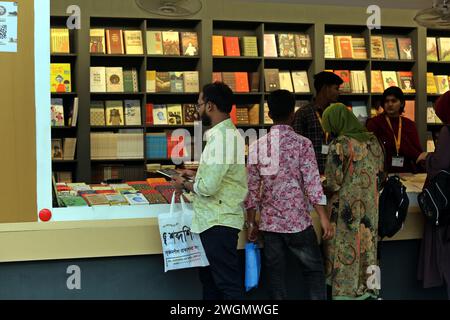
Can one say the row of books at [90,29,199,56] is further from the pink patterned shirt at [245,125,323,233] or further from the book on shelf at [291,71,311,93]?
the pink patterned shirt at [245,125,323,233]

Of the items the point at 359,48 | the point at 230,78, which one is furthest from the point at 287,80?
the point at 359,48

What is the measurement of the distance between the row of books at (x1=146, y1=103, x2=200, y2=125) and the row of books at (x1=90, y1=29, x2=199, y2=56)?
538mm

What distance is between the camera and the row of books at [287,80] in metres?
6.44

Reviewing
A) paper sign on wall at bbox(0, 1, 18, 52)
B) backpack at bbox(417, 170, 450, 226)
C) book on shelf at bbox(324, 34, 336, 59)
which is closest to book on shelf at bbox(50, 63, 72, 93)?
book on shelf at bbox(324, 34, 336, 59)

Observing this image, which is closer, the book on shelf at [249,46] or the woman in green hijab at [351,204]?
the woman in green hijab at [351,204]

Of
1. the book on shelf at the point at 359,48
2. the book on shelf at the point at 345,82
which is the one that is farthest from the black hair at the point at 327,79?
the book on shelf at the point at 359,48

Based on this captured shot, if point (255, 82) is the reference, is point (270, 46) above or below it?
above

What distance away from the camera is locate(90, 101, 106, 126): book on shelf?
601 cm

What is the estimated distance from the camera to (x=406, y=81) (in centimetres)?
684

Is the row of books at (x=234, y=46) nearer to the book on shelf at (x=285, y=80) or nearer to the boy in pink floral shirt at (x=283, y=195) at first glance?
the book on shelf at (x=285, y=80)

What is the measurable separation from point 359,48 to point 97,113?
2.93 m

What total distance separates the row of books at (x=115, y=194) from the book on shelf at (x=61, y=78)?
2444 millimetres

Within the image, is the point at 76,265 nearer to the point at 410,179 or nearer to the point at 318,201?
the point at 318,201

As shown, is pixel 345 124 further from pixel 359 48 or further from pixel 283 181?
pixel 359 48
